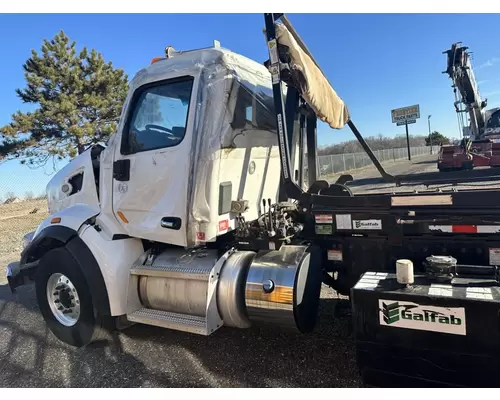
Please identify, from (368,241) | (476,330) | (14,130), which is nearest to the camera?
(476,330)

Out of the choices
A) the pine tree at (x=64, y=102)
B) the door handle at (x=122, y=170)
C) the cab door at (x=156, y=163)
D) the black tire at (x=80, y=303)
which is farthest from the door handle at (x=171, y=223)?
the pine tree at (x=64, y=102)

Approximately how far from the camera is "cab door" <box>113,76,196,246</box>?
356cm

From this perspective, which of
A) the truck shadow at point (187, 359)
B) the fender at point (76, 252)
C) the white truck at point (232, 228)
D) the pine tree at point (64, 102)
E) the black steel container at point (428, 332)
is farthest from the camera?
the pine tree at point (64, 102)

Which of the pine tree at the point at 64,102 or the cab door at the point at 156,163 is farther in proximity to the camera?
the pine tree at the point at 64,102

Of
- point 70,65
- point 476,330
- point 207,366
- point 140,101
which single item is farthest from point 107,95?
point 476,330

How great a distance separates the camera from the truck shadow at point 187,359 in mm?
3193

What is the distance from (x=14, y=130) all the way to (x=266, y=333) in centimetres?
→ 1712

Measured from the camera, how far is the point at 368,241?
133 inches

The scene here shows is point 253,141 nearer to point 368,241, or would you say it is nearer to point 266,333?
point 368,241

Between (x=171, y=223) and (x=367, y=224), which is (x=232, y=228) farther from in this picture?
(x=367, y=224)

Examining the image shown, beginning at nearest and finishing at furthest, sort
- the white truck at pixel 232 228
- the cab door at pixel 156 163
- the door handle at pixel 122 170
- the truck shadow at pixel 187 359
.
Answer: the white truck at pixel 232 228
the truck shadow at pixel 187 359
the cab door at pixel 156 163
the door handle at pixel 122 170

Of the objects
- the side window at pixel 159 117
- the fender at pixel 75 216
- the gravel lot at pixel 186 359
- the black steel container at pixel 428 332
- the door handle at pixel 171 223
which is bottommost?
the gravel lot at pixel 186 359

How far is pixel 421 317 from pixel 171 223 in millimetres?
2149

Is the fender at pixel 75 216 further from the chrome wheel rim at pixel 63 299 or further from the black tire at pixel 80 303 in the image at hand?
the chrome wheel rim at pixel 63 299
